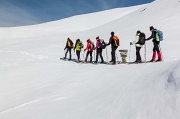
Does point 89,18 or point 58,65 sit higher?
point 89,18

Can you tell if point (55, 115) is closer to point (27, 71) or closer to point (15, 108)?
point (15, 108)

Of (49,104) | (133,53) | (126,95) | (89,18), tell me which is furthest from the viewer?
(89,18)

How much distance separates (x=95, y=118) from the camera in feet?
18.0

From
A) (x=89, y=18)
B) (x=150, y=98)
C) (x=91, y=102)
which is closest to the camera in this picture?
(x=150, y=98)

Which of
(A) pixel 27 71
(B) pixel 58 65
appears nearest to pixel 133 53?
(B) pixel 58 65

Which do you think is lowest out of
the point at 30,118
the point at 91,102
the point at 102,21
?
the point at 30,118

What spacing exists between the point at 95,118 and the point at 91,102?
109 cm

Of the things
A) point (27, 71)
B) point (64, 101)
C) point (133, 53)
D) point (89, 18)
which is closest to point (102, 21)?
point (89, 18)

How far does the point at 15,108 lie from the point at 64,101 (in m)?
1.72

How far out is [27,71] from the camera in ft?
40.3

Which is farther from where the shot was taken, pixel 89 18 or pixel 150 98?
pixel 89 18

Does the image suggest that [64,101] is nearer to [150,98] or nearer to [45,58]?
[150,98]

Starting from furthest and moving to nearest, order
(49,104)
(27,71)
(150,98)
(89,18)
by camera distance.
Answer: (89,18)
(27,71)
(49,104)
(150,98)

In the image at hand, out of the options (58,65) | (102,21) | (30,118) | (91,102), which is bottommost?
(30,118)
